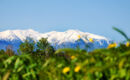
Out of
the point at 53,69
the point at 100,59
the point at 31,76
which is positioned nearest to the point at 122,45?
the point at 100,59

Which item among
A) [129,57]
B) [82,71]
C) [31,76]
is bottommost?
[31,76]

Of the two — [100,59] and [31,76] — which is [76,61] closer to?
[100,59]

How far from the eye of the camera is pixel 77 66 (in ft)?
11.4

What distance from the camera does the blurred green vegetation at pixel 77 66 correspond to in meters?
3.29

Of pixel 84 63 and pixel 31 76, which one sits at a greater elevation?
pixel 84 63

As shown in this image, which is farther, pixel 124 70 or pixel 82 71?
pixel 82 71

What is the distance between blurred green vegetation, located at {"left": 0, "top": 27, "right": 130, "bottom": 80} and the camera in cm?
329

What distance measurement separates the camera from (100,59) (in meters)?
3.66

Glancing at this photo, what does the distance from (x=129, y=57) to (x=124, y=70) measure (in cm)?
19

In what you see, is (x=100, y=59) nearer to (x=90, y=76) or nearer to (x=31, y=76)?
(x=90, y=76)

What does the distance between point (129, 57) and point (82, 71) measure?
0.66 m

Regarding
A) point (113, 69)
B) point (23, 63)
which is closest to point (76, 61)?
point (113, 69)

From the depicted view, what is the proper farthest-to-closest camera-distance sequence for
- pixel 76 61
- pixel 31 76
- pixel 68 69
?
pixel 31 76 → pixel 76 61 → pixel 68 69

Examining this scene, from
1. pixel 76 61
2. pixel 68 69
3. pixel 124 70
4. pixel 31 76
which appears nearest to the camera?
pixel 124 70
